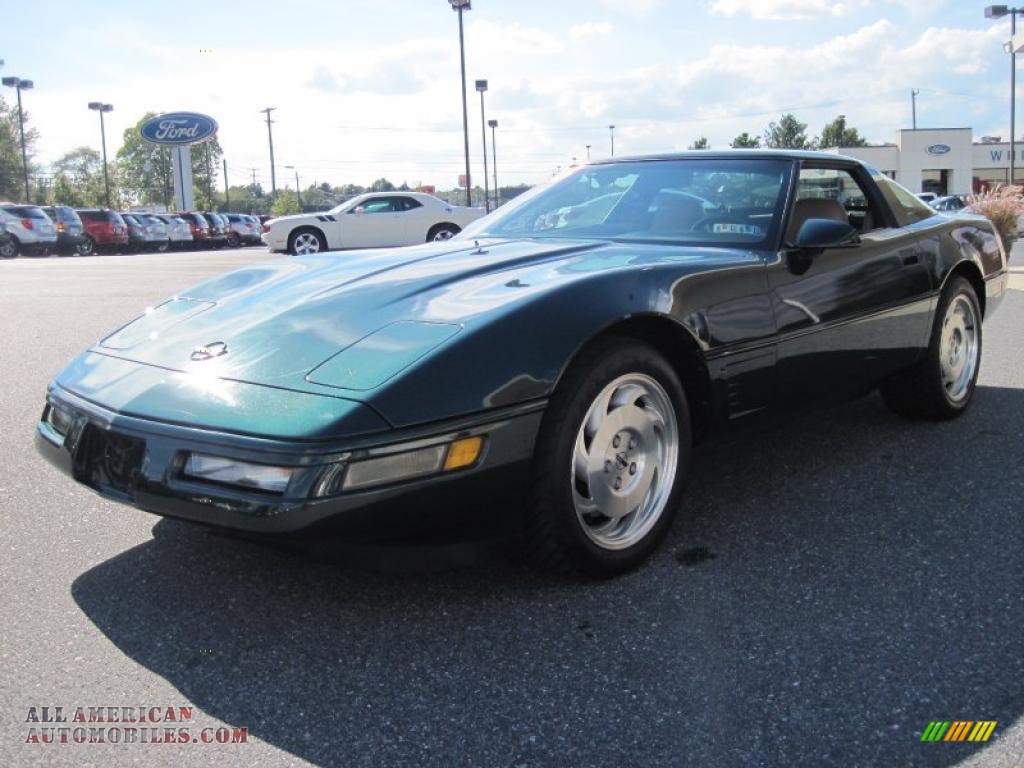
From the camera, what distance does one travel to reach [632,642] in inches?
94.2

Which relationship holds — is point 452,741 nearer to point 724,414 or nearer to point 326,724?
point 326,724

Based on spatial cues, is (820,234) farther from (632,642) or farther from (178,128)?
(178,128)

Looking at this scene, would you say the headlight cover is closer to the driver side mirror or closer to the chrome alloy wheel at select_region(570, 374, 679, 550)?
the chrome alloy wheel at select_region(570, 374, 679, 550)

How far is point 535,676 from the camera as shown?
2229 millimetres

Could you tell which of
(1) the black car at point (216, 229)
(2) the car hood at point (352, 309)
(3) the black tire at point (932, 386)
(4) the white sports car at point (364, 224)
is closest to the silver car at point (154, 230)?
(1) the black car at point (216, 229)

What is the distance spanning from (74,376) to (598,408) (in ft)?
5.14

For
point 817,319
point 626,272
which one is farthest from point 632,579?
point 817,319

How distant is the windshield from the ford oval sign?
46690 millimetres

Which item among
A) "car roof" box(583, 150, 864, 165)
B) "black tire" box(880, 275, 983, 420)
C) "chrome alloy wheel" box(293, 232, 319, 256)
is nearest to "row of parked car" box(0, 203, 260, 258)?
"chrome alloy wheel" box(293, 232, 319, 256)

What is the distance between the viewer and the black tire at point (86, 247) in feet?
95.9

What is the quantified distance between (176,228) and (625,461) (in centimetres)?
3417

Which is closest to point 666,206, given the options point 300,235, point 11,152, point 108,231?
point 300,235

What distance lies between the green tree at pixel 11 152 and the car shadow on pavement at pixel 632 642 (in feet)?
286

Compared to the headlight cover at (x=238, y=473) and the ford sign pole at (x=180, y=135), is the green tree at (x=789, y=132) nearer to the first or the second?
the ford sign pole at (x=180, y=135)
